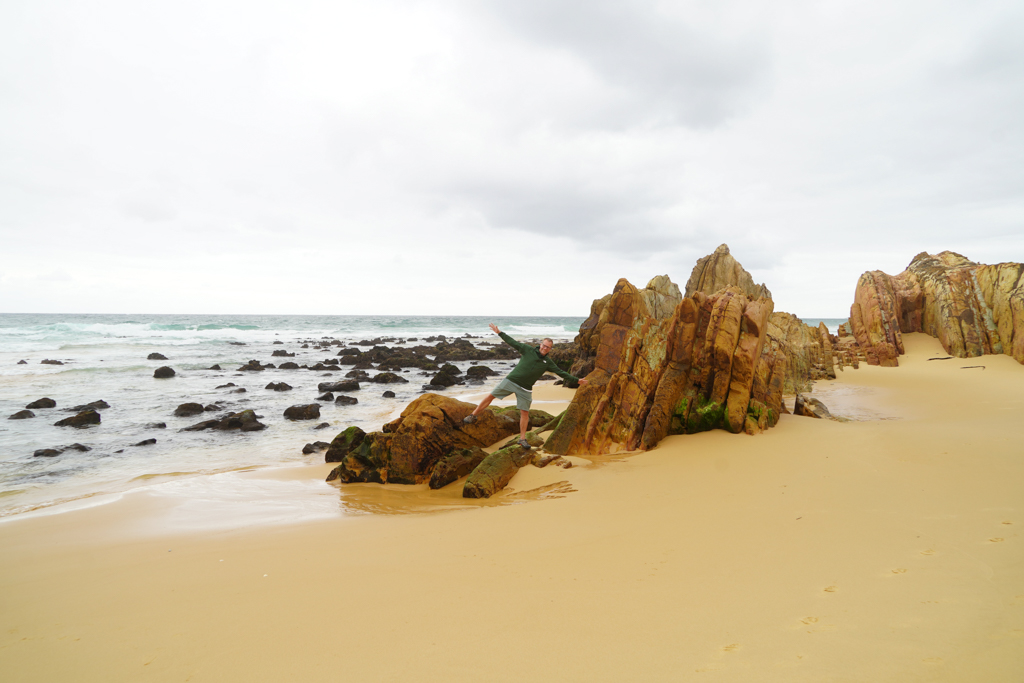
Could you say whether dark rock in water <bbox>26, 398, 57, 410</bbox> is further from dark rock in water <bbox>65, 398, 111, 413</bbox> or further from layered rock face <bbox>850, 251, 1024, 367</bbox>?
layered rock face <bbox>850, 251, 1024, 367</bbox>

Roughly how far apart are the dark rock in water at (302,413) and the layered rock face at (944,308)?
2180cm

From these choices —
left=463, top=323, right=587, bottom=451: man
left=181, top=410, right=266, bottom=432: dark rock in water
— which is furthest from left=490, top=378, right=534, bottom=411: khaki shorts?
left=181, top=410, right=266, bottom=432: dark rock in water

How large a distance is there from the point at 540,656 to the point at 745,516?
274 cm

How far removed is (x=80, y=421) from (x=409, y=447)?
1256cm

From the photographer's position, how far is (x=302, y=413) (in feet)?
51.7

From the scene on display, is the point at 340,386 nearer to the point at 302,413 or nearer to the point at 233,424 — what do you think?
the point at 302,413

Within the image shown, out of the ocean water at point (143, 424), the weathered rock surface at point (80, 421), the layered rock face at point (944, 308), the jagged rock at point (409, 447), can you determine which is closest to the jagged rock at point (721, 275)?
the layered rock face at point (944, 308)

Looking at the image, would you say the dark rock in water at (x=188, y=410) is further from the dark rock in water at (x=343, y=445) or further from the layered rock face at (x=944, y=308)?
the layered rock face at (x=944, y=308)

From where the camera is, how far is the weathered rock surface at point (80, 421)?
1391 cm

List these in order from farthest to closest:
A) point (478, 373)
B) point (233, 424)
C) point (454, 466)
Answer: point (478, 373), point (233, 424), point (454, 466)

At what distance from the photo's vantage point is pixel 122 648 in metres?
3.21

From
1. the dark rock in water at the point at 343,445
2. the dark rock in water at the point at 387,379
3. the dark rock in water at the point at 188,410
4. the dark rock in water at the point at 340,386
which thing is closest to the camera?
the dark rock in water at the point at 343,445

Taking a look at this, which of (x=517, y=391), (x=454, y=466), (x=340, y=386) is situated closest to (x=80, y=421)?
(x=340, y=386)

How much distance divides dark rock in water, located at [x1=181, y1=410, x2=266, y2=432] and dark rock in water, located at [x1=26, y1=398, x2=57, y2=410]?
766 centimetres
